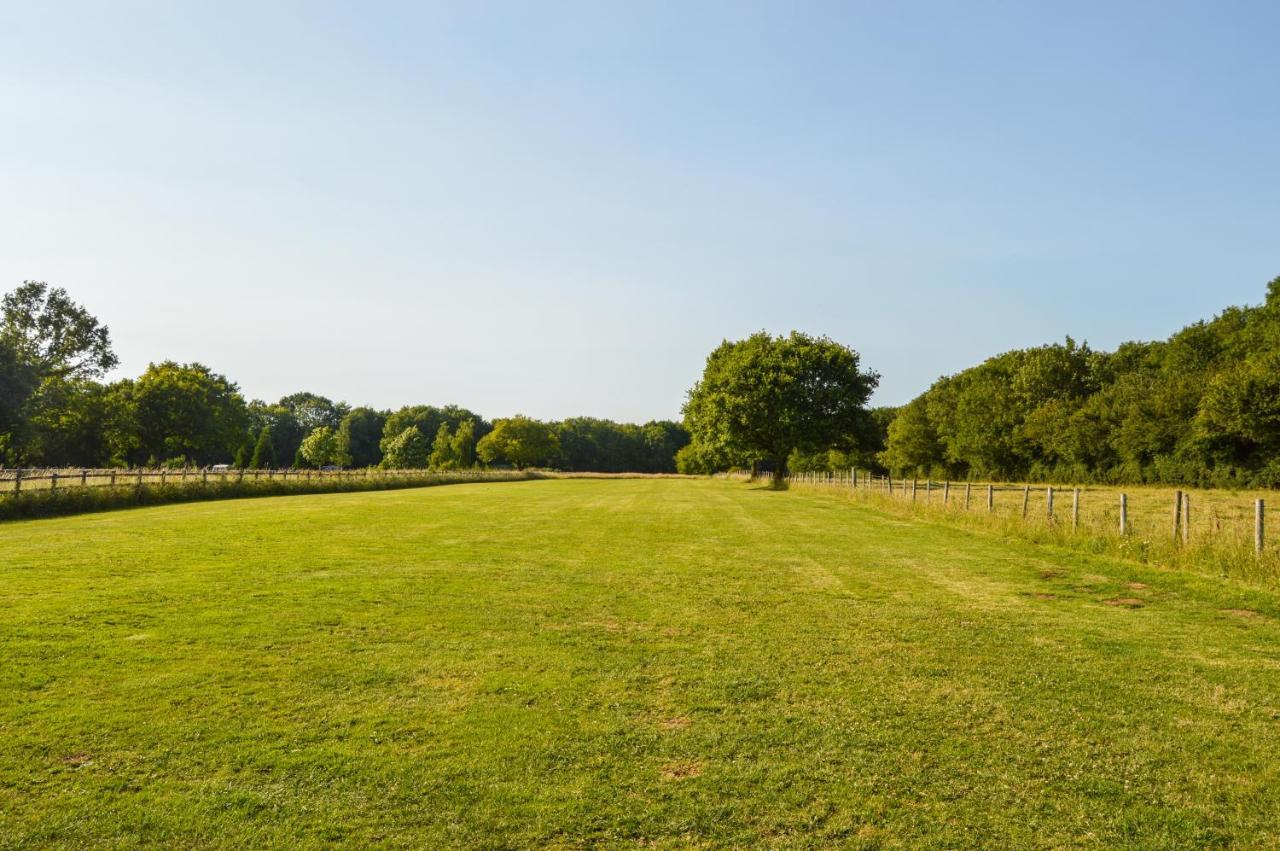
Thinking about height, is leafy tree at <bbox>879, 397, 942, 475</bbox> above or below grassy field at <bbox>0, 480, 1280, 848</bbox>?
above

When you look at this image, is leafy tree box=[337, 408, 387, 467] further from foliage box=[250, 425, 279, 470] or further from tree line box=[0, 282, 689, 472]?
foliage box=[250, 425, 279, 470]

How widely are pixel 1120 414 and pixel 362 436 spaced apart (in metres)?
135

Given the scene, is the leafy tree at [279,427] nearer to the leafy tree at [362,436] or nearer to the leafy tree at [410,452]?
the leafy tree at [362,436]

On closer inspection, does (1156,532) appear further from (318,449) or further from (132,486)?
(318,449)

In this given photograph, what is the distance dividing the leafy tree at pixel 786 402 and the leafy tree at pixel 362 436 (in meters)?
102

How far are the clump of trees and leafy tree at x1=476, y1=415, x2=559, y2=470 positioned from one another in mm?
55351

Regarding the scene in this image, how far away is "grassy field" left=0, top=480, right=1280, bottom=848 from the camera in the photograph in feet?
15.1

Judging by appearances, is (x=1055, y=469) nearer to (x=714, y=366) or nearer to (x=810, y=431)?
(x=810, y=431)

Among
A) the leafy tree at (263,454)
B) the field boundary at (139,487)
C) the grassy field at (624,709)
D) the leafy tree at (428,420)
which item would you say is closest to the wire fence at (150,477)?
the field boundary at (139,487)

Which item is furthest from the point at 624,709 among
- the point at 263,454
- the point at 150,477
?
the point at 263,454

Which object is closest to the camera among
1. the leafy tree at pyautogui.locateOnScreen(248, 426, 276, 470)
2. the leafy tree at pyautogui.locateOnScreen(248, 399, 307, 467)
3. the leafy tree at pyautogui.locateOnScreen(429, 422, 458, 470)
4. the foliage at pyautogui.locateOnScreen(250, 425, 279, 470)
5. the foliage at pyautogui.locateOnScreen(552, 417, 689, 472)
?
the foliage at pyautogui.locateOnScreen(250, 425, 279, 470)

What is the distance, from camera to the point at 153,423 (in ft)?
268

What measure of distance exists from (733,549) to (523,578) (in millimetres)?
6816

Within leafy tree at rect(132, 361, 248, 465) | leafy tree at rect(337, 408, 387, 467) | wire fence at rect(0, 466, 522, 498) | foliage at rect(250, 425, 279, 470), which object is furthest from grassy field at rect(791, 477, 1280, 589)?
leafy tree at rect(337, 408, 387, 467)
